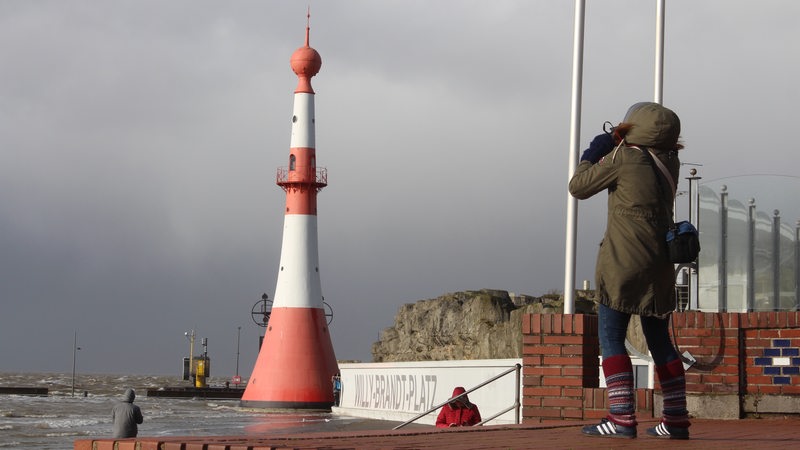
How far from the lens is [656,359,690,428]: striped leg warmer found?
22.9 ft

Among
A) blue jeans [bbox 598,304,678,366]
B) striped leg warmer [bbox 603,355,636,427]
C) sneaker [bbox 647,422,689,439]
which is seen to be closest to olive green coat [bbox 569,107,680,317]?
blue jeans [bbox 598,304,678,366]

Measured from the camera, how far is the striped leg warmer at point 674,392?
697cm

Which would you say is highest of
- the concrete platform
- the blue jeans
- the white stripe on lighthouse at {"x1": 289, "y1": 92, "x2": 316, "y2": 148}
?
the white stripe on lighthouse at {"x1": 289, "y1": 92, "x2": 316, "y2": 148}

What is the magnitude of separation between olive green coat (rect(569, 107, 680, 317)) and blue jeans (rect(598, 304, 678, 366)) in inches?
4.0

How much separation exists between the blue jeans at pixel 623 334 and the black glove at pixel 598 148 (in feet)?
2.82

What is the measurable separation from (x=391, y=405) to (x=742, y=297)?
2013 centimetres

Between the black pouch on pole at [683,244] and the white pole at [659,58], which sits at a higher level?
the white pole at [659,58]

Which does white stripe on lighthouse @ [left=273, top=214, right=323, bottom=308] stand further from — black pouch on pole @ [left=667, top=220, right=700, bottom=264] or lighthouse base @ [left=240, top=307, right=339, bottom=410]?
black pouch on pole @ [left=667, top=220, right=700, bottom=264]

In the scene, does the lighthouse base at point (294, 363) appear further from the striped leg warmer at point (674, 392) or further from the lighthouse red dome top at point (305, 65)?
the striped leg warmer at point (674, 392)

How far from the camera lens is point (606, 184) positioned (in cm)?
690

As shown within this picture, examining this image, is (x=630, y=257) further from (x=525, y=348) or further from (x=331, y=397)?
(x=331, y=397)

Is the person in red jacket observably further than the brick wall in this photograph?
Yes

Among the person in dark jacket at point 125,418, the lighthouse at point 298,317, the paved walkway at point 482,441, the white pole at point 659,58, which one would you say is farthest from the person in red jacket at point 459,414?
the lighthouse at point 298,317

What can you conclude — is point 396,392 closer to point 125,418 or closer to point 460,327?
point 125,418
